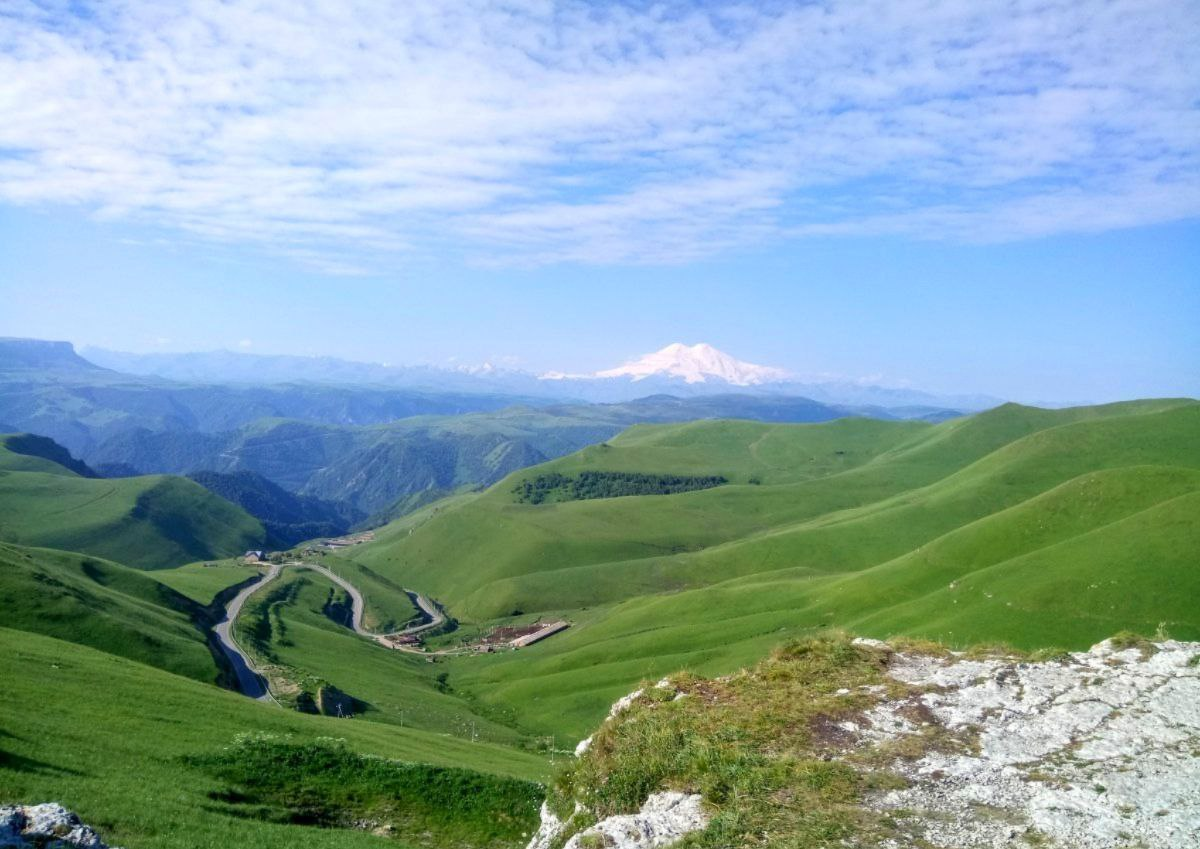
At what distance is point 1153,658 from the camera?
1773 cm

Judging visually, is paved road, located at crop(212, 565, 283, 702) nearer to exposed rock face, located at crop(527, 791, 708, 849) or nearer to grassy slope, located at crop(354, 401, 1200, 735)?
grassy slope, located at crop(354, 401, 1200, 735)

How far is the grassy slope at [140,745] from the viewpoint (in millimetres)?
17344

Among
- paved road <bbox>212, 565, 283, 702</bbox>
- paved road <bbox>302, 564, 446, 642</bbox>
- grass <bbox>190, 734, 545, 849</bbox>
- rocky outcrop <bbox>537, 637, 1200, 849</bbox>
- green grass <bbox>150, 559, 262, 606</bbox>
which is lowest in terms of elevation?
paved road <bbox>302, 564, 446, 642</bbox>

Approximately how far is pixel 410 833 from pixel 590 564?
161455 mm

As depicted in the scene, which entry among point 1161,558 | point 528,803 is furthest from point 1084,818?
point 1161,558

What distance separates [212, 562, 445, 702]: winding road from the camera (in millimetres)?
69438

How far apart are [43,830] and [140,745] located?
46.7ft

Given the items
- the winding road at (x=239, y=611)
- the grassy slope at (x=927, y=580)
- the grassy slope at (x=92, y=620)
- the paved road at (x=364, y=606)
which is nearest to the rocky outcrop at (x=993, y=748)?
the grassy slope at (x=927, y=580)

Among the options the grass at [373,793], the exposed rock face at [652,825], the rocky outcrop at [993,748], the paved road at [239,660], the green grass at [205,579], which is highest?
the rocky outcrop at [993,748]

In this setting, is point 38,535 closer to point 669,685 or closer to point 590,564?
point 590,564

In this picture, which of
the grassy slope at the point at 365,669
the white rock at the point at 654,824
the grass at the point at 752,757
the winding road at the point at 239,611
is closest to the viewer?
the grass at the point at 752,757

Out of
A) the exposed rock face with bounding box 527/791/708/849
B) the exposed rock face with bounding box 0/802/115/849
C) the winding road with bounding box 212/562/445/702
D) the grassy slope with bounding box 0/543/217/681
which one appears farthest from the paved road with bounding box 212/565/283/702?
the exposed rock face with bounding box 527/791/708/849

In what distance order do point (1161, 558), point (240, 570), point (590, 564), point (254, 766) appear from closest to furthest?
point (254, 766) < point (1161, 558) < point (240, 570) < point (590, 564)

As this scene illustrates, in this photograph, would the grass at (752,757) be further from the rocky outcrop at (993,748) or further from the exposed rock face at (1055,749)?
the exposed rock face at (1055,749)
